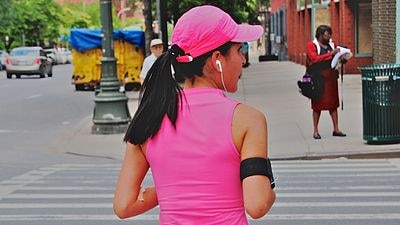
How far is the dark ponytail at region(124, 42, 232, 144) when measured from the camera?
2.89 metres

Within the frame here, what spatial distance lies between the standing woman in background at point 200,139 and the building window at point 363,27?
28.2 metres

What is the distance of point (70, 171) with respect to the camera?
11.7m

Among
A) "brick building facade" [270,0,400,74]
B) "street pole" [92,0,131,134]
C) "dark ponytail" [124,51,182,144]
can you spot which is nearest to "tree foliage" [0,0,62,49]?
"brick building facade" [270,0,400,74]

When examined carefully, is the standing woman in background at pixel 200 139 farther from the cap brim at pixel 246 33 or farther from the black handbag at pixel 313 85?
the black handbag at pixel 313 85

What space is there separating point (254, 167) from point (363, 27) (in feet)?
94.4

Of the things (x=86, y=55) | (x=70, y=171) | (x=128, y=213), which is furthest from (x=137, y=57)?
(x=128, y=213)

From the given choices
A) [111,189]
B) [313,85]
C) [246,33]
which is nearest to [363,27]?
[313,85]

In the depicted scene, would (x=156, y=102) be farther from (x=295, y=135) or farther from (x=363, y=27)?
(x=363, y=27)

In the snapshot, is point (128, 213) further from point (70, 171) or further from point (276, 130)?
point (276, 130)

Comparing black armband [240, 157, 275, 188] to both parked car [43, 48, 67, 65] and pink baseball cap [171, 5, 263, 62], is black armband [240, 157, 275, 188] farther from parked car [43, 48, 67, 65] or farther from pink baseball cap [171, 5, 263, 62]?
parked car [43, 48, 67, 65]

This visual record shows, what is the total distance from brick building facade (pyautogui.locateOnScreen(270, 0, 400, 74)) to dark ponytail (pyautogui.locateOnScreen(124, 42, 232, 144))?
16.8 m

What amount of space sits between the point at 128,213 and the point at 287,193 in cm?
648

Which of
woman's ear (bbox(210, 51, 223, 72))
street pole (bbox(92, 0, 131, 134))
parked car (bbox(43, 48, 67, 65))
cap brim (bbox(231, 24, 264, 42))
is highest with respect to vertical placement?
cap brim (bbox(231, 24, 264, 42))

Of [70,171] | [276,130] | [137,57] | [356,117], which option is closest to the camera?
[70,171]
